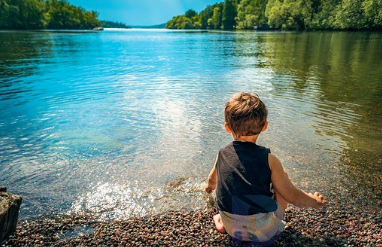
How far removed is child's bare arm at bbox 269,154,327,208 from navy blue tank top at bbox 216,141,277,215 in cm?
7

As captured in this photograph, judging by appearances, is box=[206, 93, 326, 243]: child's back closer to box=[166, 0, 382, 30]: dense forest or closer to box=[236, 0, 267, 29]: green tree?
box=[166, 0, 382, 30]: dense forest

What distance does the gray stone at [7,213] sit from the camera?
140 inches

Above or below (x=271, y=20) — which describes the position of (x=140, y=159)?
below

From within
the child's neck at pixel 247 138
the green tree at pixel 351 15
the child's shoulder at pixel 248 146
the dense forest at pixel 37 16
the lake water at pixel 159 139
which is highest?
the dense forest at pixel 37 16

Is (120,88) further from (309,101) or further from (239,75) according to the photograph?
(309,101)

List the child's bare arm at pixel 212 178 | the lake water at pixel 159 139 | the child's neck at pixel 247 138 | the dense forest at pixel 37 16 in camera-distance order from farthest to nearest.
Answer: the dense forest at pixel 37 16
the lake water at pixel 159 139
the child's bare arm at pixel 212 178
the child's neck at pixel 247 138

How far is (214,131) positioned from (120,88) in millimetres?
8410

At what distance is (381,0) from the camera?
6825 cm

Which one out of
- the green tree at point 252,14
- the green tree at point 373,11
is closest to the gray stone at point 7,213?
the green tree at point 373,11

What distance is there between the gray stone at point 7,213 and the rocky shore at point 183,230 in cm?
15

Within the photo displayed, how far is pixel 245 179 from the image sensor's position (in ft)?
10.2

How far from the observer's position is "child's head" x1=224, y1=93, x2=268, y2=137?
3061 mm

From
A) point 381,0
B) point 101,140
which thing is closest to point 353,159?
point 101,140

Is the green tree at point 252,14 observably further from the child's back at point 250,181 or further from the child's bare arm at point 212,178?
the child's back at point 250,181
